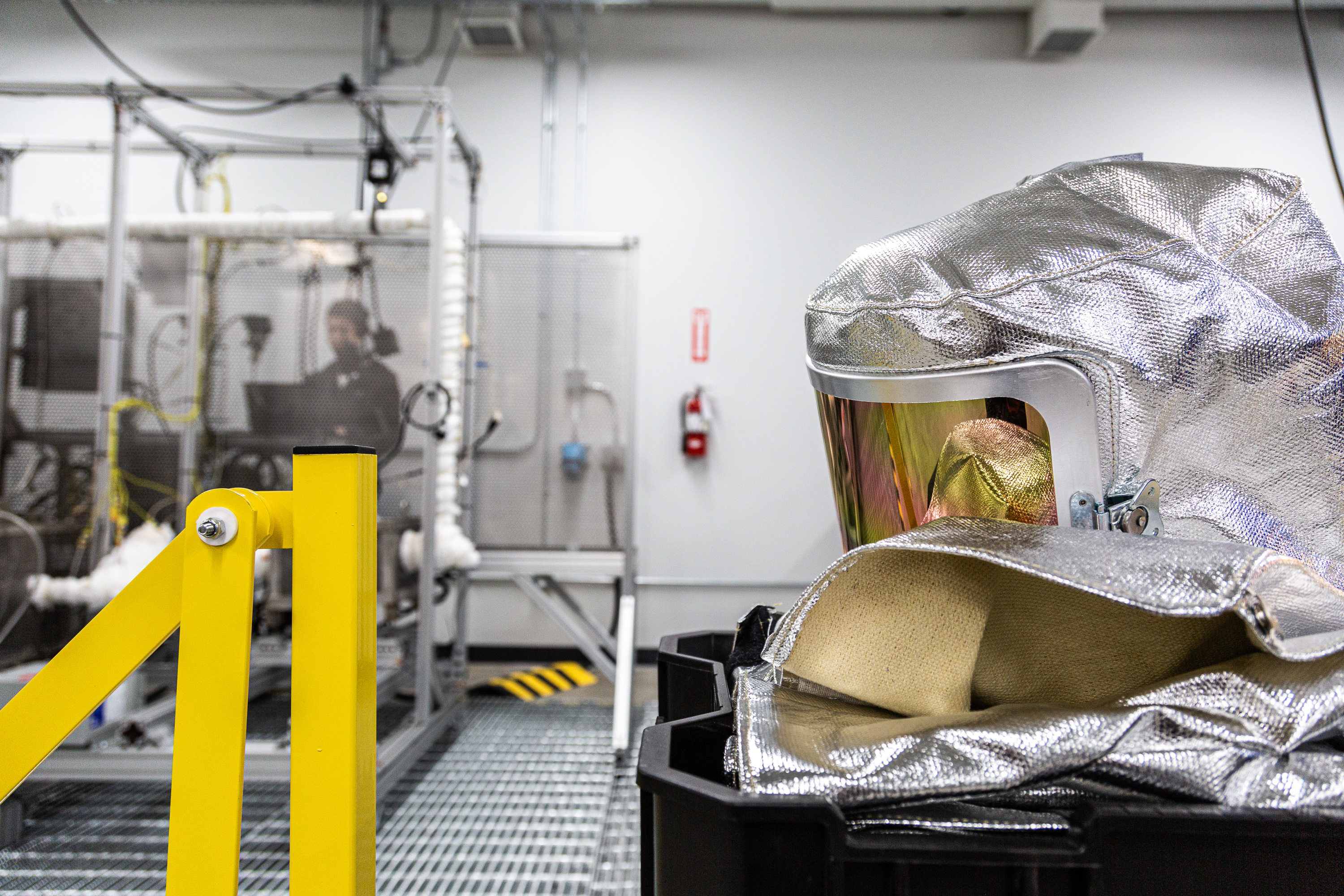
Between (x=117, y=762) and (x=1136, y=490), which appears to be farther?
(x=117, y=762)

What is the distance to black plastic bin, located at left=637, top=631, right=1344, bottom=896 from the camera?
0.41 metres

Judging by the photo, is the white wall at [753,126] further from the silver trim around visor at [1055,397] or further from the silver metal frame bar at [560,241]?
the silver trim around visor at [1055,397]

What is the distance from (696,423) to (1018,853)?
305cm

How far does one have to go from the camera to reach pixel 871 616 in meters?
0.56

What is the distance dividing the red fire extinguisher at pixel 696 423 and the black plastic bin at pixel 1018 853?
3.03 m

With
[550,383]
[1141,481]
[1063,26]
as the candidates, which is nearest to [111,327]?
[550,383]

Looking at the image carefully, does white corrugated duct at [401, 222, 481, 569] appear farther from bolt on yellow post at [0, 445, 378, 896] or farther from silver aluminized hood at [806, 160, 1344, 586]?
silver aluminized hood at [806, 160, 1344, 586]

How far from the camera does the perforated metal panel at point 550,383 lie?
2.79 metres

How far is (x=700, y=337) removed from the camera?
11.8 ft

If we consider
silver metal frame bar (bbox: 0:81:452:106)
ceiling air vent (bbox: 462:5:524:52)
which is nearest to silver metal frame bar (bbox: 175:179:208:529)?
silver metal frame bar (bbox: 0:81:452:106)

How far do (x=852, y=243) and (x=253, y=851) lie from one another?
3469 millimetres

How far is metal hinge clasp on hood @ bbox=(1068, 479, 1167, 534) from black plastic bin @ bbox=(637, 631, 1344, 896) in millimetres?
204

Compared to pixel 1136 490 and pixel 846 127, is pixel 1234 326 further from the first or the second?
pixel 846 127

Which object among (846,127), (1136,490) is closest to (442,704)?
(1136,490)
